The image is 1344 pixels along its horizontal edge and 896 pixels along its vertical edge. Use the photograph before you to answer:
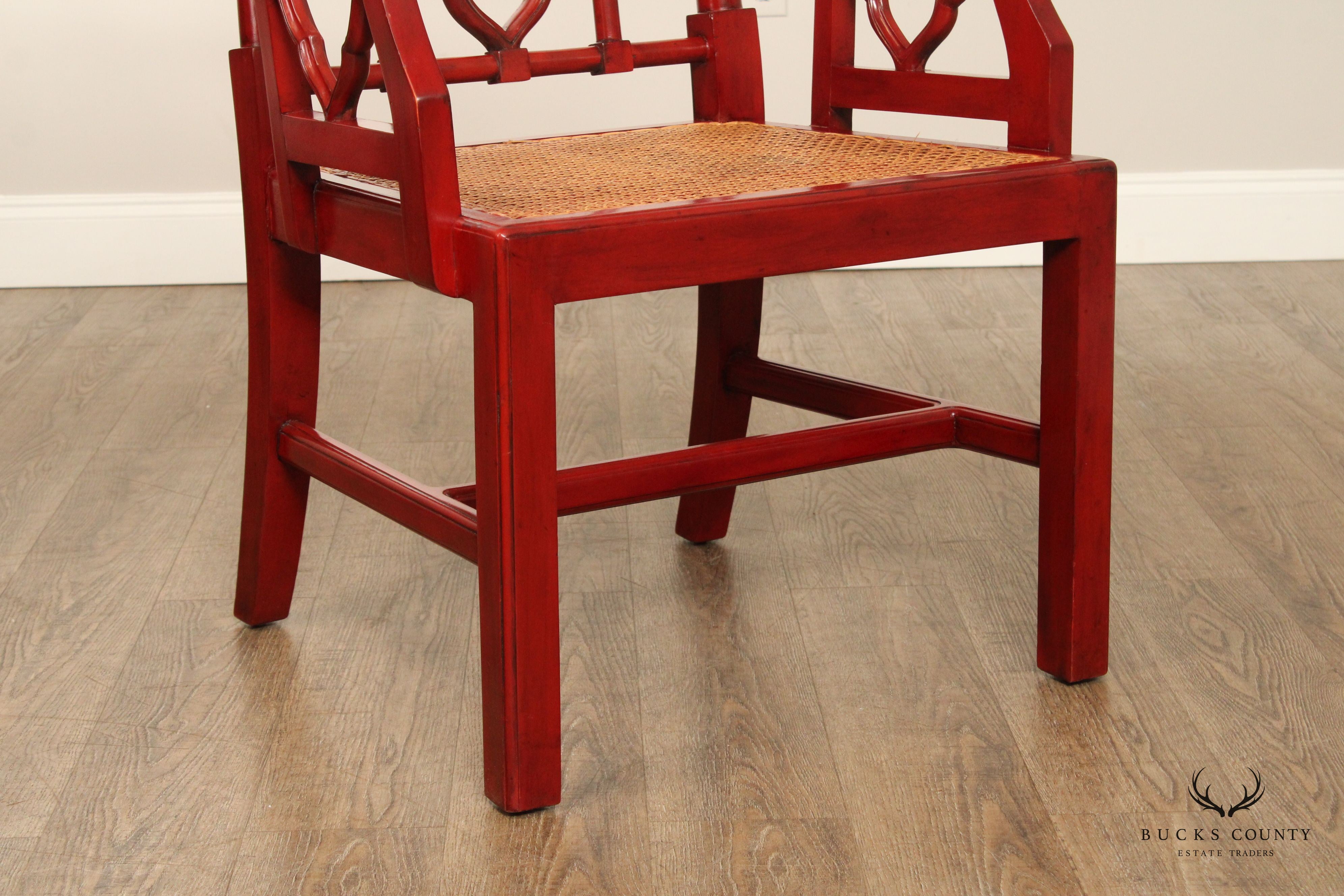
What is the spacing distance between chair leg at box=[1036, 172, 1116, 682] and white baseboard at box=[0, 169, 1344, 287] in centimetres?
162

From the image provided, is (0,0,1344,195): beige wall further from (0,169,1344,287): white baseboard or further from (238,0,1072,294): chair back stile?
→ (238,0,1072,294): chair back stile

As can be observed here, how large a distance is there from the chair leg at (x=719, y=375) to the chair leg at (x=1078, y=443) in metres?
0.31

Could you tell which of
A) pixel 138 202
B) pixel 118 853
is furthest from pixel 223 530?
pixel 138 202

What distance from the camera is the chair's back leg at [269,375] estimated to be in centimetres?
111

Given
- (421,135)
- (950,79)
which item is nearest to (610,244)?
(421,135)

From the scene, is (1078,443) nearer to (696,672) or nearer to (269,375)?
(696,672)

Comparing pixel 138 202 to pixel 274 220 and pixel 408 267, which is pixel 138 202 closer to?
pixel 274 220

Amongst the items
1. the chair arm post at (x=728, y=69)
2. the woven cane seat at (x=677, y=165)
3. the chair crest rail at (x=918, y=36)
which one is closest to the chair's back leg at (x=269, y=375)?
the woven cane seat at (x=677, y=165)

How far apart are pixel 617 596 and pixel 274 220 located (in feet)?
1.49

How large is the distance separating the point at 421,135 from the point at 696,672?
51 cm

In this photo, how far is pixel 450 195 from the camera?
0.86 m

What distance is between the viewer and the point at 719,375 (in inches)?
53.8

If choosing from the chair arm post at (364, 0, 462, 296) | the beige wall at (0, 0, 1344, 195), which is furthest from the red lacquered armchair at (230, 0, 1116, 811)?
the beige wall at (0, 0, 1344, 195)

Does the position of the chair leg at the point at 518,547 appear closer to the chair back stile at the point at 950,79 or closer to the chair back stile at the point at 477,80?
the chair back stile at the point at 477,80
